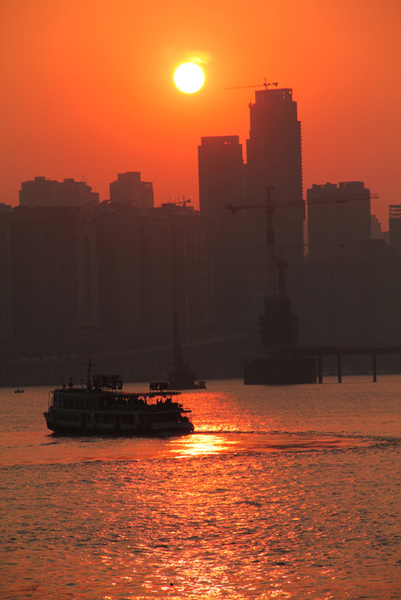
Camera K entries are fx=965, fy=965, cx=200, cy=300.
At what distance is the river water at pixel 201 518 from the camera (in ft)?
152

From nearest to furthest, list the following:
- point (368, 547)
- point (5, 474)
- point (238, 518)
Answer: point (368, 547)
point (238, 518)
point (5, 474)

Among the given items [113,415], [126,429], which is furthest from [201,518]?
[113,415]

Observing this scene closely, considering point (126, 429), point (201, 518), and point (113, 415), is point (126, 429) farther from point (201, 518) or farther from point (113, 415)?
point (201, 518)

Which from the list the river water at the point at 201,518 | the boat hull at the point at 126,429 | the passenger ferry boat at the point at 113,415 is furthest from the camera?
the passenger ferry boat at the point at 113,415

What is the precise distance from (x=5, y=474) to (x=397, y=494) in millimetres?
34935

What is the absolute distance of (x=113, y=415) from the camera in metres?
115

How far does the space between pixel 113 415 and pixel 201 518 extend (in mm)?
53985

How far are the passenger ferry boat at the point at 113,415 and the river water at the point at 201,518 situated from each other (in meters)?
2.24

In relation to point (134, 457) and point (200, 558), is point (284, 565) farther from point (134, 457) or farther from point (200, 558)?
point (134, 457)

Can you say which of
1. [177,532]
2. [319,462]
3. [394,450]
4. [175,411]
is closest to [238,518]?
[177,532]

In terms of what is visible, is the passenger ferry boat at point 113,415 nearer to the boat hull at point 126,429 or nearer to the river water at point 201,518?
the boat hull at point 126,429

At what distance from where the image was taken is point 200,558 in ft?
166

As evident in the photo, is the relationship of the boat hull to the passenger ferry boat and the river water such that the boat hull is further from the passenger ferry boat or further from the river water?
the river water

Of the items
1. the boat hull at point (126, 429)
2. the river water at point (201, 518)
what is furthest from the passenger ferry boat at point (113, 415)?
the river water at point (201, 518)
